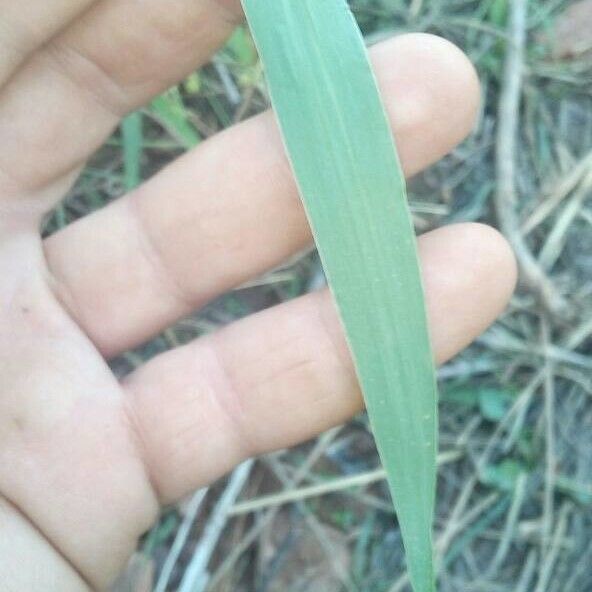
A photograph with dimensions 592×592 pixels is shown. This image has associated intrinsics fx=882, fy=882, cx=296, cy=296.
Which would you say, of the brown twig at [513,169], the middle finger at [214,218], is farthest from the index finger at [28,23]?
the brown twig at [513,169]

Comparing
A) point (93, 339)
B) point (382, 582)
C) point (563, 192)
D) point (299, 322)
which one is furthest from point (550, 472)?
point (93, 339)

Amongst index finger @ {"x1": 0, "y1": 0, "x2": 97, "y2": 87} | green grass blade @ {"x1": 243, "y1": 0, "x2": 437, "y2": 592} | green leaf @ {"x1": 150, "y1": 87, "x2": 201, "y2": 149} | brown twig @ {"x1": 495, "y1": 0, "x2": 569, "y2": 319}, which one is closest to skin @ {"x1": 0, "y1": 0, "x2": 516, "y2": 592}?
index finger @ {"x1": 0, "y1": 0, "x2": 97, "y2": 87}

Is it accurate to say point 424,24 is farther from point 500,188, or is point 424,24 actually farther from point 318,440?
point 318,440

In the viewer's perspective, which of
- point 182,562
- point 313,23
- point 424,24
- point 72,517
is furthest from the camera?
point 424,24

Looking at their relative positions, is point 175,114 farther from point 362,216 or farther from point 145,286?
point 362,216

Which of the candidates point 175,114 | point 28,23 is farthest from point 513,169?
point 28,23

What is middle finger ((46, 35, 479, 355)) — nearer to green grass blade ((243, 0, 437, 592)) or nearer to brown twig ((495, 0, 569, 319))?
green grass blade ((243, 0, 437, 592))

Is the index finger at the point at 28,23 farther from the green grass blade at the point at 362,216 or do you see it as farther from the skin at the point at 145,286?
the green grass blade at the point at 362,216
